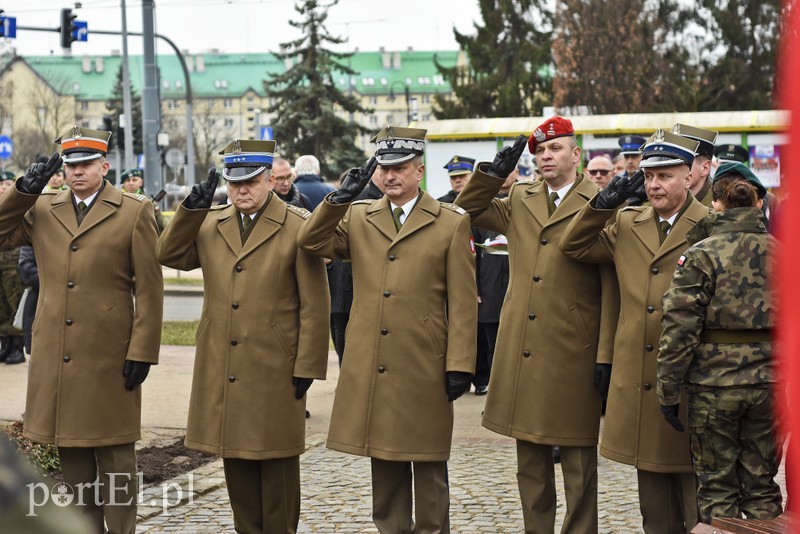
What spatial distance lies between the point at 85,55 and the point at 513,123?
391 feet

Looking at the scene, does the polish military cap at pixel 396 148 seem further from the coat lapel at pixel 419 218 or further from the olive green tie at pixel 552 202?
the olive green tie at pixel 552 202

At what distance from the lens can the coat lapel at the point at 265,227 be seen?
619cm

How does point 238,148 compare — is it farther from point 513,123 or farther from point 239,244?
point 513,123

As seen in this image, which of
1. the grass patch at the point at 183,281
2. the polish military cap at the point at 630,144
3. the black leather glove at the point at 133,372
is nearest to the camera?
the black leather glove at the point at 133,372

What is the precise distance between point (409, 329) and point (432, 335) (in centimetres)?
12

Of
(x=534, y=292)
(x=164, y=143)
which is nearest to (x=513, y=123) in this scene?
(x=164, y=143)

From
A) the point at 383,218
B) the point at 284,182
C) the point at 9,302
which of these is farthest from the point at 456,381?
the point at 9,302

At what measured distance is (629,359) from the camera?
5996mm

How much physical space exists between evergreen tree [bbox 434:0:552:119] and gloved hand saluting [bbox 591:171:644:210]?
42.9 metres

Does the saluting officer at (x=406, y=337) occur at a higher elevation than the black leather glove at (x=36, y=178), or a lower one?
lower

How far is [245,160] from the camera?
6.20 metres

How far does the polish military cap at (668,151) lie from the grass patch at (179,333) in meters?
9.37

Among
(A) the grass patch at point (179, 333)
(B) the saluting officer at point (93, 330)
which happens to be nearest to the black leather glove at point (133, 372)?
(B) the saluting officer at point (93, 330)

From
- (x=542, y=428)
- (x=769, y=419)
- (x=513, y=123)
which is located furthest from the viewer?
(x=513, y=123)
